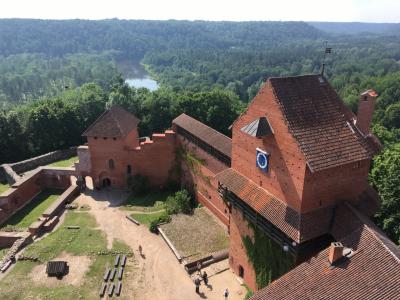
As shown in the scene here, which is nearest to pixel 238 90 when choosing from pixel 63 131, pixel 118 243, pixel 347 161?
pixel 63 131

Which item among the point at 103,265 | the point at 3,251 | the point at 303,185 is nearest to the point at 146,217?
the point at 103,265

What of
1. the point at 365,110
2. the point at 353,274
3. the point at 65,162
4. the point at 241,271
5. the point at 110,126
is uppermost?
the point at 365,110

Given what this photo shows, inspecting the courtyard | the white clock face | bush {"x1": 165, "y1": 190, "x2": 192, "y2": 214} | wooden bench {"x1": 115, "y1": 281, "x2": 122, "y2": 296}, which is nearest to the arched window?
the courtyard

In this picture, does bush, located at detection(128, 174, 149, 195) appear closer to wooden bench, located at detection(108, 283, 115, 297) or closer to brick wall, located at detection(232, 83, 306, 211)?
wooden bench, located at detection(108, 283, 115, 297)

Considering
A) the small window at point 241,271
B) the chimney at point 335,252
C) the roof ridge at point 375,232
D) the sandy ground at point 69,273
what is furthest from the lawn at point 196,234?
the chimney at point 335,252

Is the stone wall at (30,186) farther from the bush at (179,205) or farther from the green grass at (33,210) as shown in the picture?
the bush at (179,205)

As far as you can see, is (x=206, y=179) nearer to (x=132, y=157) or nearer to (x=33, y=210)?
(x=132, y=157)
